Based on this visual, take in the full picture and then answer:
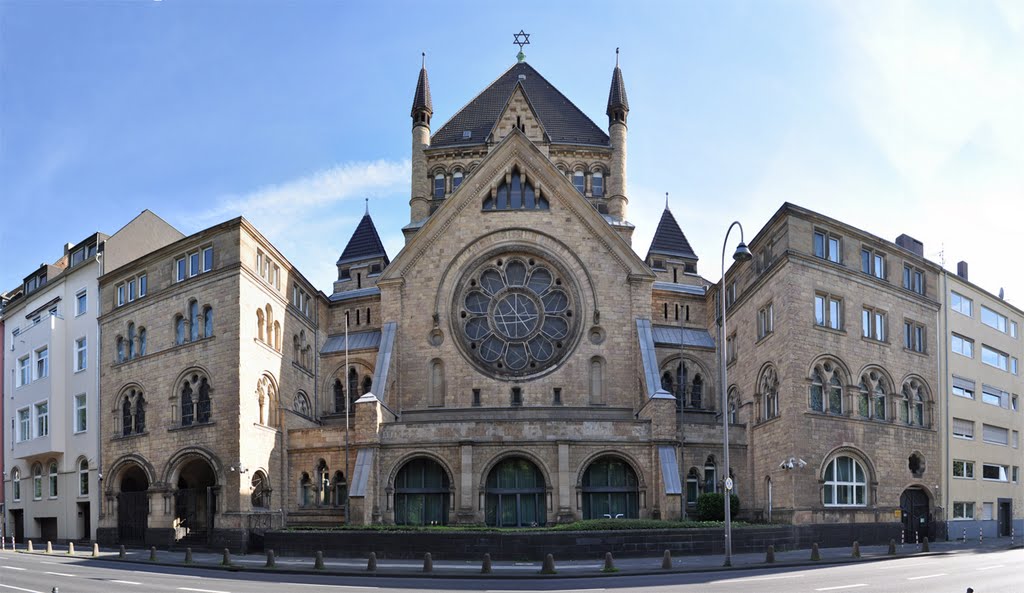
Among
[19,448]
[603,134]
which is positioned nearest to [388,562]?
[19,448]

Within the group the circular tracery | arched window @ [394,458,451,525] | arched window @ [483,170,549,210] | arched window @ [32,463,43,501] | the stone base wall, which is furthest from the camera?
arched window @ [32,463,43,501]

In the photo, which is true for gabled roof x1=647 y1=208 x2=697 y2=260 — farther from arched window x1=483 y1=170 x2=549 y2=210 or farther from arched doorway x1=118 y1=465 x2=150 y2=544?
arched doorway x1=118 y1=465 x2=150 y2=544

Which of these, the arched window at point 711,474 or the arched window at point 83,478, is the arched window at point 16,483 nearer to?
the arched window at point 83,478

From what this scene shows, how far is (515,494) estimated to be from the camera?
1750 inches

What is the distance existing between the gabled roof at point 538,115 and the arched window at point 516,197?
11.9m

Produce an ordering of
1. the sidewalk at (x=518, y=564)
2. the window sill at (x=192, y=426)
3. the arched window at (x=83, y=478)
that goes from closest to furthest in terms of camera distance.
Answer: the sidewalk at (x=518, y=564) < the window sill at (x=192, y=426) < the arched window at (x=83, y=478)

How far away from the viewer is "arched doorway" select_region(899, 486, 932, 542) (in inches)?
1724

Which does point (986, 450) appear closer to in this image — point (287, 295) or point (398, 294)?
point (398, 294)

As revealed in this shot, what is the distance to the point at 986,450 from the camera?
1941 inches

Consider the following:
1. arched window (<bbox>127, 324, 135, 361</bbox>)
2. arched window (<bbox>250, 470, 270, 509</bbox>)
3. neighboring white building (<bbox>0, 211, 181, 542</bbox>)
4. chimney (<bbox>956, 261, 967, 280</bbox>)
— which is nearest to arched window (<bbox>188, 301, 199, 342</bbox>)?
neighboring white building (<bbox>0, 211, 181, 542</bbox>)

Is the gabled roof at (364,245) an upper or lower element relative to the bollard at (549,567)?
upper

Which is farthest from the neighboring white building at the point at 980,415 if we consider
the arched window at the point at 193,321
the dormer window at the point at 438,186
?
the arched window at the point at 193,321

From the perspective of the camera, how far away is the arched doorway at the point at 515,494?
44.3m

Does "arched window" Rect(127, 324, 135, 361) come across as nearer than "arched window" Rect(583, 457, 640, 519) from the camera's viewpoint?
No
